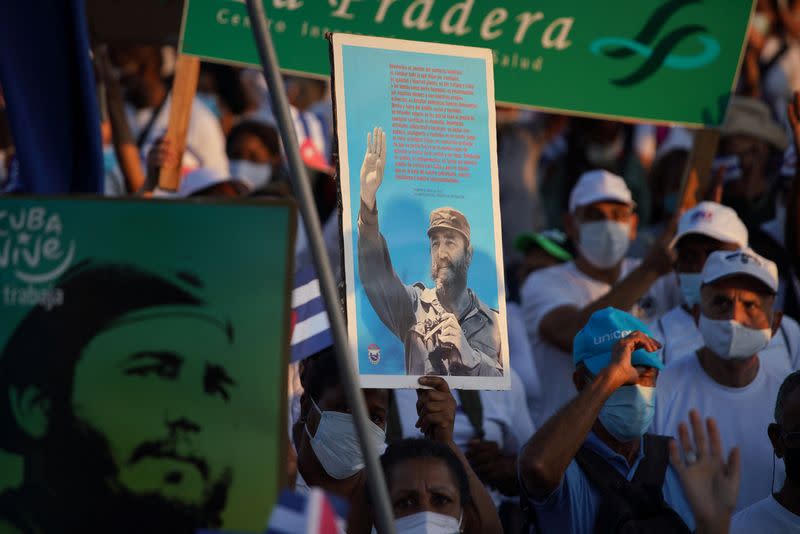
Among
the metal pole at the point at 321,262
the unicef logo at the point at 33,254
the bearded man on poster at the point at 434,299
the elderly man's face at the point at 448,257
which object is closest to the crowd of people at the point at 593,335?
the bearded man on poster at the point at 434,299

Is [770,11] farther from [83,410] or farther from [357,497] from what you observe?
[83,410]

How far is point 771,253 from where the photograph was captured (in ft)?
24.3

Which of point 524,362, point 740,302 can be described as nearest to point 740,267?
point 740,302

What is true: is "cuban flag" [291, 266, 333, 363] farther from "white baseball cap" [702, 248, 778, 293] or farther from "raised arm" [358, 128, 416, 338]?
"white baseball cap" [702, 248, 778, 293]

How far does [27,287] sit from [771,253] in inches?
200

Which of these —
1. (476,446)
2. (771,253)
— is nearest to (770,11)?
(771,253)

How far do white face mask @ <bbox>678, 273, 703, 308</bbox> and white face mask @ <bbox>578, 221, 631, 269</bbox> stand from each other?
489 millimetres

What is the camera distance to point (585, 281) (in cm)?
726

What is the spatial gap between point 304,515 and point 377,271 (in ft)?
4.94

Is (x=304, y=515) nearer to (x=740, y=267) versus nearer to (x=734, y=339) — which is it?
(x=734, y=339)

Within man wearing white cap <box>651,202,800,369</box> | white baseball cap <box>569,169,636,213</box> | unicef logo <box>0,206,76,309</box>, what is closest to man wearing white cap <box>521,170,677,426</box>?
white baseball cap <box>569,169,636,213</box>

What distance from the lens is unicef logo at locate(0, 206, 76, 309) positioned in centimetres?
322

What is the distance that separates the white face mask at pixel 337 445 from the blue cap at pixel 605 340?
861 millimetres

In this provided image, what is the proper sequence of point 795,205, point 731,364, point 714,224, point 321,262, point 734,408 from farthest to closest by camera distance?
1. point 795,205
2. point 714,224
3. point 731,364
4. point 734,408
5. point 321,262
